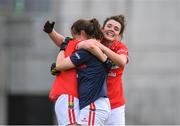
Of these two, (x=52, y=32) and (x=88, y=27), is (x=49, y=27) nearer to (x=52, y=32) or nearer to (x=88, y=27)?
(x=52, y=32)

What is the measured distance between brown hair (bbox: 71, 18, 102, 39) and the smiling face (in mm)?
290

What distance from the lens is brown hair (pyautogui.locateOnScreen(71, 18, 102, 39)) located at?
576cm

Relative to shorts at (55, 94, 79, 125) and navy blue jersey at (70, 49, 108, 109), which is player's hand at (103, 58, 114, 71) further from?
shorts at (55, 94, 79, 125)

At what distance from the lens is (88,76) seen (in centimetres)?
572

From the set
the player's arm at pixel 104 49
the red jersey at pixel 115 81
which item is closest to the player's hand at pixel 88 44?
the player's arm at pixel 104 49

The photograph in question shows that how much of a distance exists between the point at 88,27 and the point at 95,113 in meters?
0.65

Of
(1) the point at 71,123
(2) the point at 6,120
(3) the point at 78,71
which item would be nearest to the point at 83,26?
(3) the point at 78,71

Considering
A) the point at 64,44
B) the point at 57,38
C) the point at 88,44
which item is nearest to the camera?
the point at 88,44

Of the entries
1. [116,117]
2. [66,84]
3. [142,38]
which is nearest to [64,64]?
[66,84]

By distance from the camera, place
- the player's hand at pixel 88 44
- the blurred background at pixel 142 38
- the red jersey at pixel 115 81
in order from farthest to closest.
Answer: the blurred background at pixel 142 38, the red jersey at pixel 115 81, the player's hand at pixel 88 44

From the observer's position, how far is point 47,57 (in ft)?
62.2

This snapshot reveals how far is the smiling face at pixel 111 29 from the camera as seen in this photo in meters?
6.12

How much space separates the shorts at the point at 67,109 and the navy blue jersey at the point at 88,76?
0.05m

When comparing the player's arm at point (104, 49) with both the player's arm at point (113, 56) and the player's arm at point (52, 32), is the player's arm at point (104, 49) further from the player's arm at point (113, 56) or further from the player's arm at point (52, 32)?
the player's arm at point (52, 32)
